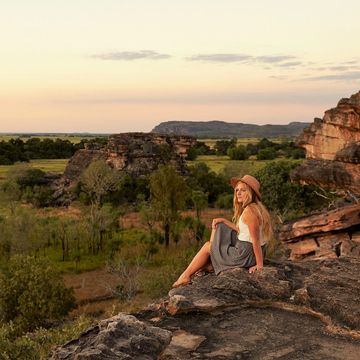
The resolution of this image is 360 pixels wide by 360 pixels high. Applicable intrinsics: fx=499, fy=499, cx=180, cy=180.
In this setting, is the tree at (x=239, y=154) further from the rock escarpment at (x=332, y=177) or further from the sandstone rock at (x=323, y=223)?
the sandstone rock at (x=323, y=223)

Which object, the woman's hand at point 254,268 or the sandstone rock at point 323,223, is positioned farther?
the sandstone rock at point 323,223

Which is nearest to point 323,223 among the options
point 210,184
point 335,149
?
point 335,149

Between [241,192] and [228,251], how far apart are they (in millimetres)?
1503

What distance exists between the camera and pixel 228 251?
1241cm

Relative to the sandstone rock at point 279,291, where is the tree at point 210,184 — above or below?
below

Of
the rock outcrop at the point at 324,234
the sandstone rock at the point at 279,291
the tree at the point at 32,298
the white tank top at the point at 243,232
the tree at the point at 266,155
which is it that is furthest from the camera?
the tree at the point at 266,155

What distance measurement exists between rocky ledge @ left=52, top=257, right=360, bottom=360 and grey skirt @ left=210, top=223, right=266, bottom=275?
1.24 feet

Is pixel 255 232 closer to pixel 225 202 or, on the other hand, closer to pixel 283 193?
pixel 283 193

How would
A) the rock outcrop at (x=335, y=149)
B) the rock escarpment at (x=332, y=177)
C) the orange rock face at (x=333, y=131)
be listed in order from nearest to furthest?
the rock outcrop at (x=335, y=149)
the rock escarpment at (x=332, y=177)
the orange rock face at (x=333, y=131)

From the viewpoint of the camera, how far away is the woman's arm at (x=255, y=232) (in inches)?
469

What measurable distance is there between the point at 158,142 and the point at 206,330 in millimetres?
111997

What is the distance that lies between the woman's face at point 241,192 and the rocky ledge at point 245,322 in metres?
1.77

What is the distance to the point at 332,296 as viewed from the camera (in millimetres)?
10414

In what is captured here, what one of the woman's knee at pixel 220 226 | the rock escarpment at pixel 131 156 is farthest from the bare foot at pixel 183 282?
the rock escarpment at pixel 131 156
